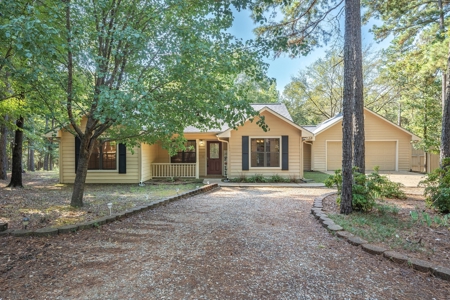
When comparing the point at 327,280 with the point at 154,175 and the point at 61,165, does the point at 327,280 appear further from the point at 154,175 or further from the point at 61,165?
the point at 61,165

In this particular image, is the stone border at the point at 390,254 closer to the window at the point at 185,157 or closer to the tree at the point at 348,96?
the tree at the point at 348,96

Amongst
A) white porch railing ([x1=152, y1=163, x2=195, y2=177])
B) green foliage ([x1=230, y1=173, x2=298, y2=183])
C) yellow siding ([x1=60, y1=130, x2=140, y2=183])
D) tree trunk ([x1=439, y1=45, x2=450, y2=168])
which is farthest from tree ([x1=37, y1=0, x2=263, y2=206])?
white porch railing ([x1=152, y1=163, x2=195, y2=177])

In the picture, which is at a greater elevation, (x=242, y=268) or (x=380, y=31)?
(x=380, y=31)

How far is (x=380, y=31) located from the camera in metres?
8.95

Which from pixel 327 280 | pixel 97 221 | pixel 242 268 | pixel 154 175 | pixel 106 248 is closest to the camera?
pixel 327 280

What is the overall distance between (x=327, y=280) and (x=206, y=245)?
1.66 metres

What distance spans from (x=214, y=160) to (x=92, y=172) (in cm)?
596

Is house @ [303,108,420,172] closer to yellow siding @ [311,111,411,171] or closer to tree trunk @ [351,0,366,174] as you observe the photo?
→ yellow siding @ [311,111,411,171]

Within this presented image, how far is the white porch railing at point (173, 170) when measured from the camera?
12109 millimetres

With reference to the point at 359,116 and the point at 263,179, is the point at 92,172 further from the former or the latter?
the point at 359,116

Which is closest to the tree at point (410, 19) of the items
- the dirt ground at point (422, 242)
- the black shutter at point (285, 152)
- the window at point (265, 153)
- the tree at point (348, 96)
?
the tree at point (348, 96)

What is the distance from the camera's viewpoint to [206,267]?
285cm

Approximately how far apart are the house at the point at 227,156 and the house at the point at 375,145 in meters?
5.35

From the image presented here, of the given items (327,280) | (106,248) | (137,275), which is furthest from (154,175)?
(327,280)
